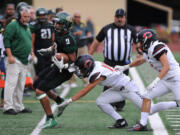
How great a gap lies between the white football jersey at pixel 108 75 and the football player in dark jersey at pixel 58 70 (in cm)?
60

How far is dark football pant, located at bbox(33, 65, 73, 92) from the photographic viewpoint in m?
7.65

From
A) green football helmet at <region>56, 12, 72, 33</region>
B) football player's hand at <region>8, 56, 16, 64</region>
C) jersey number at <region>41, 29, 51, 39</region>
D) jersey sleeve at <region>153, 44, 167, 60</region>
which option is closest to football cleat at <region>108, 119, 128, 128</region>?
jersey sleeve at <region>153, 44, 167, 60</region>

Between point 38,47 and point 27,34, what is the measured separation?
2.12m

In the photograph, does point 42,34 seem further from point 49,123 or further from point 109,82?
point 109,82

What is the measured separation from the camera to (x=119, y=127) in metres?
7.55

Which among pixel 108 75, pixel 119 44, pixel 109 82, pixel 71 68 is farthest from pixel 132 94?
pixel 119 44

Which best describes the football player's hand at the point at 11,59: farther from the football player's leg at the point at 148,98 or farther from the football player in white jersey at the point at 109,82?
the football player's leg at the point at 148,98

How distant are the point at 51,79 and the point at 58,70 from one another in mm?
168

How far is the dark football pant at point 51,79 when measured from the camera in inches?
301

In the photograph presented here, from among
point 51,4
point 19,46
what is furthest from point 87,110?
point 51,4

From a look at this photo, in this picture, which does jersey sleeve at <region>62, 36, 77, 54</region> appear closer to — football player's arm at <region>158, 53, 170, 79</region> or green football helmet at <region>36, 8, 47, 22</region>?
football player's arm at <region>158, 53, 170, 79</region>

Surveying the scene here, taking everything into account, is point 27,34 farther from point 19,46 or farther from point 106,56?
point 106,56

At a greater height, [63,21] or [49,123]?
[63,21]

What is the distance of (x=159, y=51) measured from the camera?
7.13 meters
